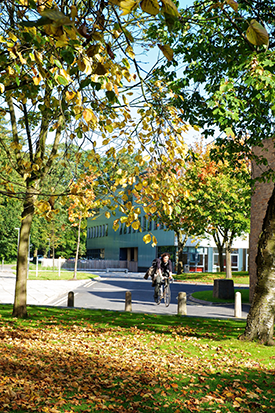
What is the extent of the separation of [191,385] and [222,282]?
15.6 meters

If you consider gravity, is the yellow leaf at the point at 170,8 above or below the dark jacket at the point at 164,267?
above

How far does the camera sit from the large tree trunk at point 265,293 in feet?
29.8

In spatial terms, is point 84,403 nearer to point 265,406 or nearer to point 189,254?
point 265,406

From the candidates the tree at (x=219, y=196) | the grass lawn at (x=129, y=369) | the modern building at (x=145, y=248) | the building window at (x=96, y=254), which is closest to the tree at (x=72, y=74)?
the grass lawn at (x=129, y=369)

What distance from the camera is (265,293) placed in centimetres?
914

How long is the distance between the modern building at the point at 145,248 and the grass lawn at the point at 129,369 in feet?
88.5

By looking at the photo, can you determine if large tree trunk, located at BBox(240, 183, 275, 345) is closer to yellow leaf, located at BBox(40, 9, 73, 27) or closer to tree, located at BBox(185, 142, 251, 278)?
yellow leaf, located at BBox(40, 9, 73, 27)

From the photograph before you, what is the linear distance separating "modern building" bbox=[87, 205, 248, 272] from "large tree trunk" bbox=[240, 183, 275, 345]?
27.7 meters

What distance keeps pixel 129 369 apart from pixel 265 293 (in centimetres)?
371

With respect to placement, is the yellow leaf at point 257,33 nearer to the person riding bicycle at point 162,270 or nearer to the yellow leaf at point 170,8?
the yellow leaf at point 170,8

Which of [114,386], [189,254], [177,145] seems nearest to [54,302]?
[114,386]

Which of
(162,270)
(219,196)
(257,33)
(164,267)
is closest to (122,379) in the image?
(257,33)

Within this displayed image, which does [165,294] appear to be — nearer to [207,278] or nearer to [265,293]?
[265,293]

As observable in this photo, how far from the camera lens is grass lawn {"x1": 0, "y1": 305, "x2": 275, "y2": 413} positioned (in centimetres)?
529
